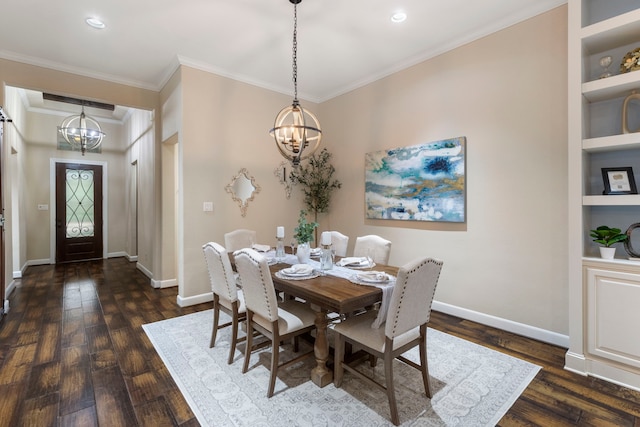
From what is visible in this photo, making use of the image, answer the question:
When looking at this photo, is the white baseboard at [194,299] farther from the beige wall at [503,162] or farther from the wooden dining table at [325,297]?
the beige wall at [503,162]

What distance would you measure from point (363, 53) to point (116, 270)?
604cm

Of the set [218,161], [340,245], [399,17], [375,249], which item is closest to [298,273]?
[375,249]

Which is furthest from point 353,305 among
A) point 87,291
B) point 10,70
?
point 10,70

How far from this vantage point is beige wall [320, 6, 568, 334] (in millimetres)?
2783

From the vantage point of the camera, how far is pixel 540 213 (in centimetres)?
287

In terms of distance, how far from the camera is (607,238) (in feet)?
7.64

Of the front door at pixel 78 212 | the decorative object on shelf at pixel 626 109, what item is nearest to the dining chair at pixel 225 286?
the decorative object on shelf at pixel 626 109

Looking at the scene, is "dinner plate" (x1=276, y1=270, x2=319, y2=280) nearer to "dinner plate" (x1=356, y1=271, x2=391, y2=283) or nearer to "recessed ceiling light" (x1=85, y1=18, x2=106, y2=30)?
"dinner plate" (x1=356, y1=271, x2=391, y2=283)

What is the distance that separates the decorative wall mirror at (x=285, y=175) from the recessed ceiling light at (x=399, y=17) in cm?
260

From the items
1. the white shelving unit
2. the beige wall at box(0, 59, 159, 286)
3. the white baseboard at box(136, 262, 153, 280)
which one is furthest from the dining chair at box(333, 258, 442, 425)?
the white baseboard at box(136, 262, 153, 280)

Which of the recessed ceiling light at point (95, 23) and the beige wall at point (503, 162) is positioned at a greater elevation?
the recessed ceiling light at point (95, 23)

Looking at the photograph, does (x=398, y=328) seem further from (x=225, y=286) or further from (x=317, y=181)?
(x=317, y=181)

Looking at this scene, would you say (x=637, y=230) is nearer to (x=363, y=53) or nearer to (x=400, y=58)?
(x=400, y=58)

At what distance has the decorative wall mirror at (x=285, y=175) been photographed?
490 cm
